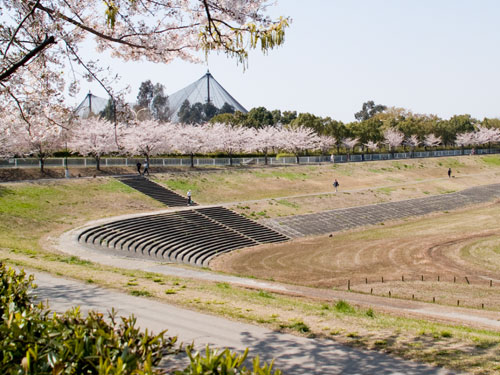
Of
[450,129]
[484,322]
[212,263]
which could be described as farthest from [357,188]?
[450,129]

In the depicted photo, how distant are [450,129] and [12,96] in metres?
121

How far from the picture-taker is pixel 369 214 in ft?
156

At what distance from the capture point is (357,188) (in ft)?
196

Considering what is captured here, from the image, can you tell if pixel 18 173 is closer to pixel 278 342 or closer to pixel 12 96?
pixel 12 96

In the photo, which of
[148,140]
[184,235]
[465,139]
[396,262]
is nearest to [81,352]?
[396,262]

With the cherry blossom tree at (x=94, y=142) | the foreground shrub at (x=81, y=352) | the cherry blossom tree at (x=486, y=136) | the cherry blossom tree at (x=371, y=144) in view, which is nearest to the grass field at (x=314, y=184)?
the cherry blossom tree at (x=94, y=142)

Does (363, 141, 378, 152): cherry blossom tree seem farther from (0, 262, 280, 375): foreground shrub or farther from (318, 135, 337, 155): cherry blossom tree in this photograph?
(0, 262, 280, 375): foreground shrub

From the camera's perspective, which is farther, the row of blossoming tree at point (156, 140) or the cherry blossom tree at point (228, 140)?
the cherry blossom tree at point (228, 140)

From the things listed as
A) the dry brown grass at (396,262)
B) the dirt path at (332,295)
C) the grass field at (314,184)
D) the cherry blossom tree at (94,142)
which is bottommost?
the dry brown grass at (396,262)

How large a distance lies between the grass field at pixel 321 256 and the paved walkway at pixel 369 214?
1.97m

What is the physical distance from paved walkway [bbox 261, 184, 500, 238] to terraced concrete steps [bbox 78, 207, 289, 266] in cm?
263

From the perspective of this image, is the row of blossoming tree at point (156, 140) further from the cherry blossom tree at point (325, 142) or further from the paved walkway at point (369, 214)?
the paved walkway at point (369, 214)

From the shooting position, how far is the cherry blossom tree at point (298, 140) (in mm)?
81938

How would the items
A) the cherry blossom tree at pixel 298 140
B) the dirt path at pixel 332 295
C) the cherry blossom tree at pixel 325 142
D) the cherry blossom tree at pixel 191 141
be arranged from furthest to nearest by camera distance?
the cherry blossom tree at pixel 325 142 → the cherry blossom tree at pixel 298 140 → the cherry blossom tree at pixel 191 141 → the dirt path at pixel 332 295
